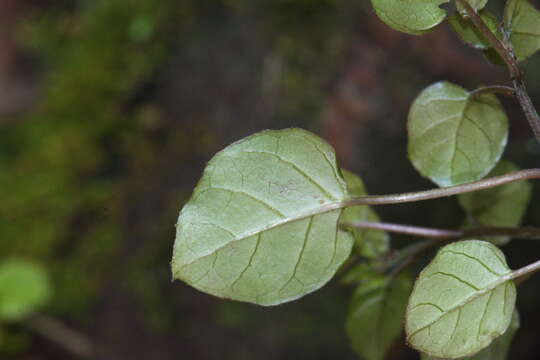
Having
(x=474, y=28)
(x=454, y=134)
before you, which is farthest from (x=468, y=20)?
(x=454, y=134)

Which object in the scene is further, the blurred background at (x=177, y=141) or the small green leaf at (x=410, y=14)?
the blurred background at (x=177, y=141)

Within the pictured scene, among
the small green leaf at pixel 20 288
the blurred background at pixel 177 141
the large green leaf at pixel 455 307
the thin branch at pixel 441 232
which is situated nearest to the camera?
the large green leaf at pixel 455 307

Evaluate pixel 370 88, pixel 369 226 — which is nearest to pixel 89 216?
pixel 370 88

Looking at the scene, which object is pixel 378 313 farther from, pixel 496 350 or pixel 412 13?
pixel 412 13

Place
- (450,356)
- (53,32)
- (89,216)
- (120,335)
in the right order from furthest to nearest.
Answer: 1. (53,32)
2. (89,216)
3. (120,335)
4. (450,356)

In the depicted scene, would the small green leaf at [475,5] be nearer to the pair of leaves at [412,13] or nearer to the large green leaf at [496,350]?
the pair of leaves at [412,13]

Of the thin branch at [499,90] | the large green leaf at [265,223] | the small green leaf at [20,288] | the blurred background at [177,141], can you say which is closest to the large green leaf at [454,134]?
the thin branch at [499,90]

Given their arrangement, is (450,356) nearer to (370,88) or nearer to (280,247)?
(280,247)
